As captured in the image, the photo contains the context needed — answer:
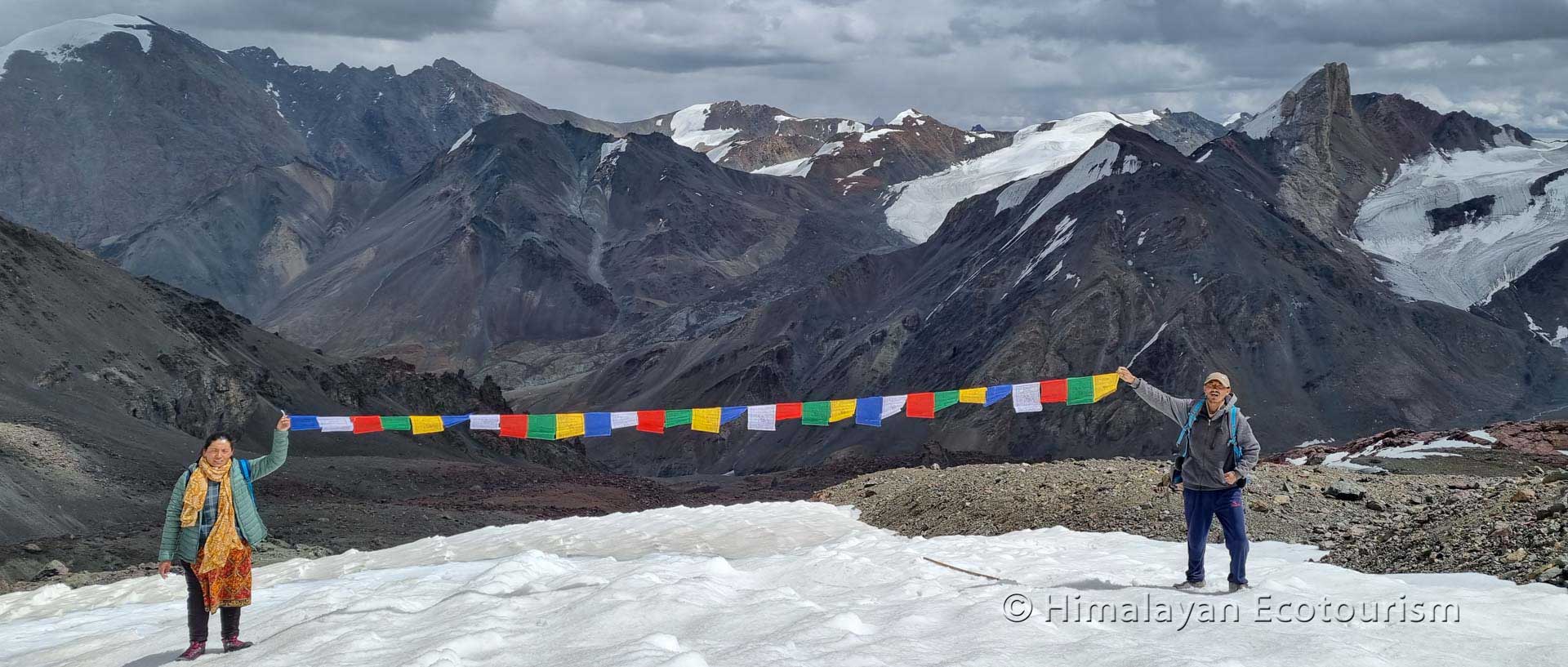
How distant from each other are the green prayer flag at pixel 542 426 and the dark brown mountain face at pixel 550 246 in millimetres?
89528

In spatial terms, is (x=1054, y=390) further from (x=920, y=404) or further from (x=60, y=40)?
(x=60, y=40)

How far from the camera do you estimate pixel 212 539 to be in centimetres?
856

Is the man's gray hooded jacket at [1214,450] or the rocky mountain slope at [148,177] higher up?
the rocky mountain slope at [148,177]

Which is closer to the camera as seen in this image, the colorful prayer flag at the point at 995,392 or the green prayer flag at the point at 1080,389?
the green prayer flag at the point at 1080,389

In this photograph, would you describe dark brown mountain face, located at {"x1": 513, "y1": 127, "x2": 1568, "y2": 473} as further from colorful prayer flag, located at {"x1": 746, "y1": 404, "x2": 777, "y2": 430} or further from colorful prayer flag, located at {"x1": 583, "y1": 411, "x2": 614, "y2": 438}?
colorful prayer flag, located at {"x1": 583, "y1": 411, "x2": 614, "y2": 438}

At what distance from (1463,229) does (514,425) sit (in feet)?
342

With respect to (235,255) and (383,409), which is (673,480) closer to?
(383,409)

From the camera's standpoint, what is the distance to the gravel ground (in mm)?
9688

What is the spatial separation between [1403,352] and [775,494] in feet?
154

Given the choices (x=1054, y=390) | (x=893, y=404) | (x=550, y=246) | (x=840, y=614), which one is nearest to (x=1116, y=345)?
(x=893, y=404)

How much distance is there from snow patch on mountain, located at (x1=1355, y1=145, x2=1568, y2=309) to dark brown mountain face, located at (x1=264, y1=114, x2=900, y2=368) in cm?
6203

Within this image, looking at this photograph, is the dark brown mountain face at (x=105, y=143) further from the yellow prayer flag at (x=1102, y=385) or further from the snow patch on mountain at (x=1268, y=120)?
the yellow prayer flag at (x=1102, y=385)

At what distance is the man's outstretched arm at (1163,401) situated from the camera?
32.8 ft

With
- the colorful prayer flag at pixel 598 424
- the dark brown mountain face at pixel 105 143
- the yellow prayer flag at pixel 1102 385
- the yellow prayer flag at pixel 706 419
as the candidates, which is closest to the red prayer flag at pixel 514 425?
the colorful prayer flag at pixel 598 424
